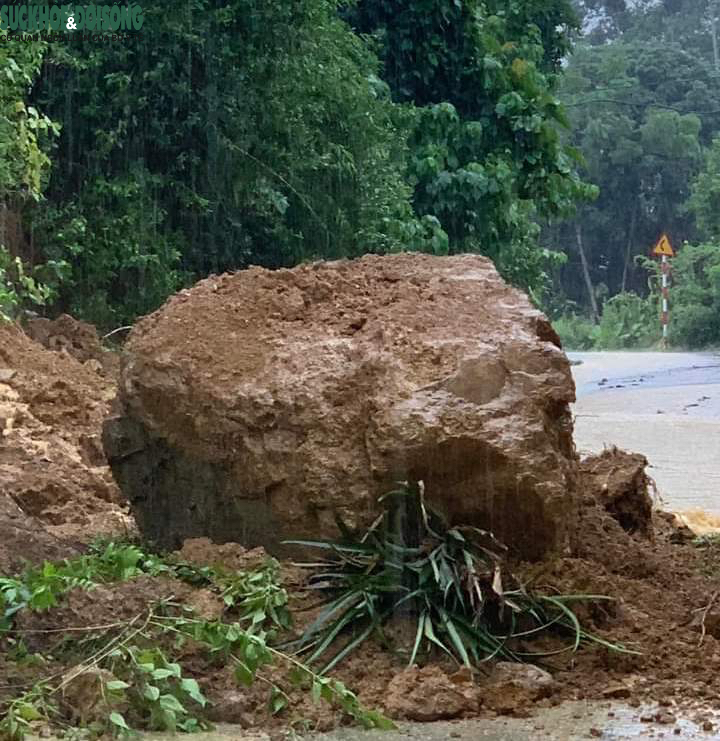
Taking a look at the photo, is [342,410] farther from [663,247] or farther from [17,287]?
[663,247]

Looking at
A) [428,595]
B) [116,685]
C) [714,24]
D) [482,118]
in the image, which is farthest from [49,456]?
[714,24]

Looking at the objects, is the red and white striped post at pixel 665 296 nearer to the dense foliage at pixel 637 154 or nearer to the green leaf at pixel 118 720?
the dense foliage at pixel 637 154

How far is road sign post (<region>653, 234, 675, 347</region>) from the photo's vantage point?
76.8ft

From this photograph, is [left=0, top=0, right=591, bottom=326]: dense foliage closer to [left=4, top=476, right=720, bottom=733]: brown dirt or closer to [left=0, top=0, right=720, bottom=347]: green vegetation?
[left=0, top=0, right=720, bottom=347]: green vegetation

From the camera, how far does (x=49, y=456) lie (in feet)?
28.0

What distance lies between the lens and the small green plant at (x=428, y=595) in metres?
4.75

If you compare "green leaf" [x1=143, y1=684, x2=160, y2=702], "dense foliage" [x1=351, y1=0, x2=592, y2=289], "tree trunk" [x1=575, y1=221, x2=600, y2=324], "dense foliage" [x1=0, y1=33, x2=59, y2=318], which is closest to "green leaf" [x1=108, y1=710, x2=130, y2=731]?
"green leaf" [x1=143, y1=684, x2=160, y2=702]

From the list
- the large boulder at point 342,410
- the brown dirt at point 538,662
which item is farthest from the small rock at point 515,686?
the large boulder at point 342,410

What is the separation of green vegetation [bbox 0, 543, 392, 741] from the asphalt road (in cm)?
474

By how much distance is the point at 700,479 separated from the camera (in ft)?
37.7

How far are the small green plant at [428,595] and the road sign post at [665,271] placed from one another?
1875 centimetres

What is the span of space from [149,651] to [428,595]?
0.93m

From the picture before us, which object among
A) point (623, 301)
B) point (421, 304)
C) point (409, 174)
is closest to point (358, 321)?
point (421, 304)

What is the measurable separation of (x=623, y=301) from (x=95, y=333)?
14679mm
